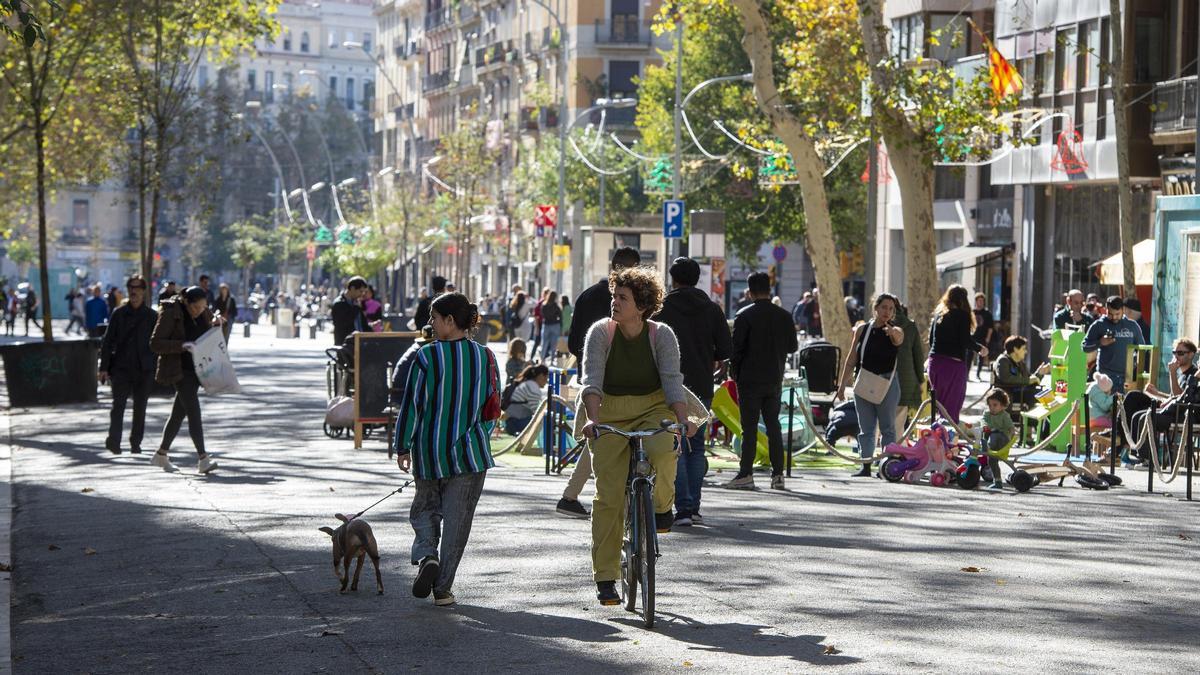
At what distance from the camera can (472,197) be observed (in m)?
80.2

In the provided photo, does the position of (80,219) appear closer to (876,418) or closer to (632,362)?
(876,418)

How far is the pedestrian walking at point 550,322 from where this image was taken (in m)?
44.6

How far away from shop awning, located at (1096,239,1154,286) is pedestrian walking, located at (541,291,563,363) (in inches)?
517

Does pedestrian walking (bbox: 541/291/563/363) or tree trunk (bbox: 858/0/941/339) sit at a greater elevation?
tree trunk (bbox: 858/0/941/339)

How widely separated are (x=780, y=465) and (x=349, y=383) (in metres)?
7.89

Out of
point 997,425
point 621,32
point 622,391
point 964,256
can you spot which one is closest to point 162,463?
point 997,425

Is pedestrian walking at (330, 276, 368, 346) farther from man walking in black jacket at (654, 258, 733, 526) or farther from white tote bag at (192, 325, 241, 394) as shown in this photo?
man walking in black jacket at (654, 258, 733, 526)

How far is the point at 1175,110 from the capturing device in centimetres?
3547

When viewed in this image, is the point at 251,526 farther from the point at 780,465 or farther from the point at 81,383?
the point at 81,383

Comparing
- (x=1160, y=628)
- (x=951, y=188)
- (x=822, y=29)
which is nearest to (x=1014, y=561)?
(x=1160, y=628)

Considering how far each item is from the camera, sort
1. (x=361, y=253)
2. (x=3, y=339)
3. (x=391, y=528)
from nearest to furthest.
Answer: (x=391, y=528), (x=3, y=339), (x=361, y=253)

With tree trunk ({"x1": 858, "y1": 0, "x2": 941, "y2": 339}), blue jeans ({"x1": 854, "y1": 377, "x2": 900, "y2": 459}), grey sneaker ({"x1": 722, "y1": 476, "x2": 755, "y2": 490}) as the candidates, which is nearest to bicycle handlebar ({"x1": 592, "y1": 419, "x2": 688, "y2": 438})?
grey sneaker ({"x1": 722, "y1": 476, "x2": 755, "y2": 490})

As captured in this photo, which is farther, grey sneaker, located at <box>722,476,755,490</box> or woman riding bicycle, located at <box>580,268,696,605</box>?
grey sneaker, located at <box>722,476,755,490</box>

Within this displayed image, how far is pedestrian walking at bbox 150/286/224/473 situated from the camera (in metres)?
18.1
